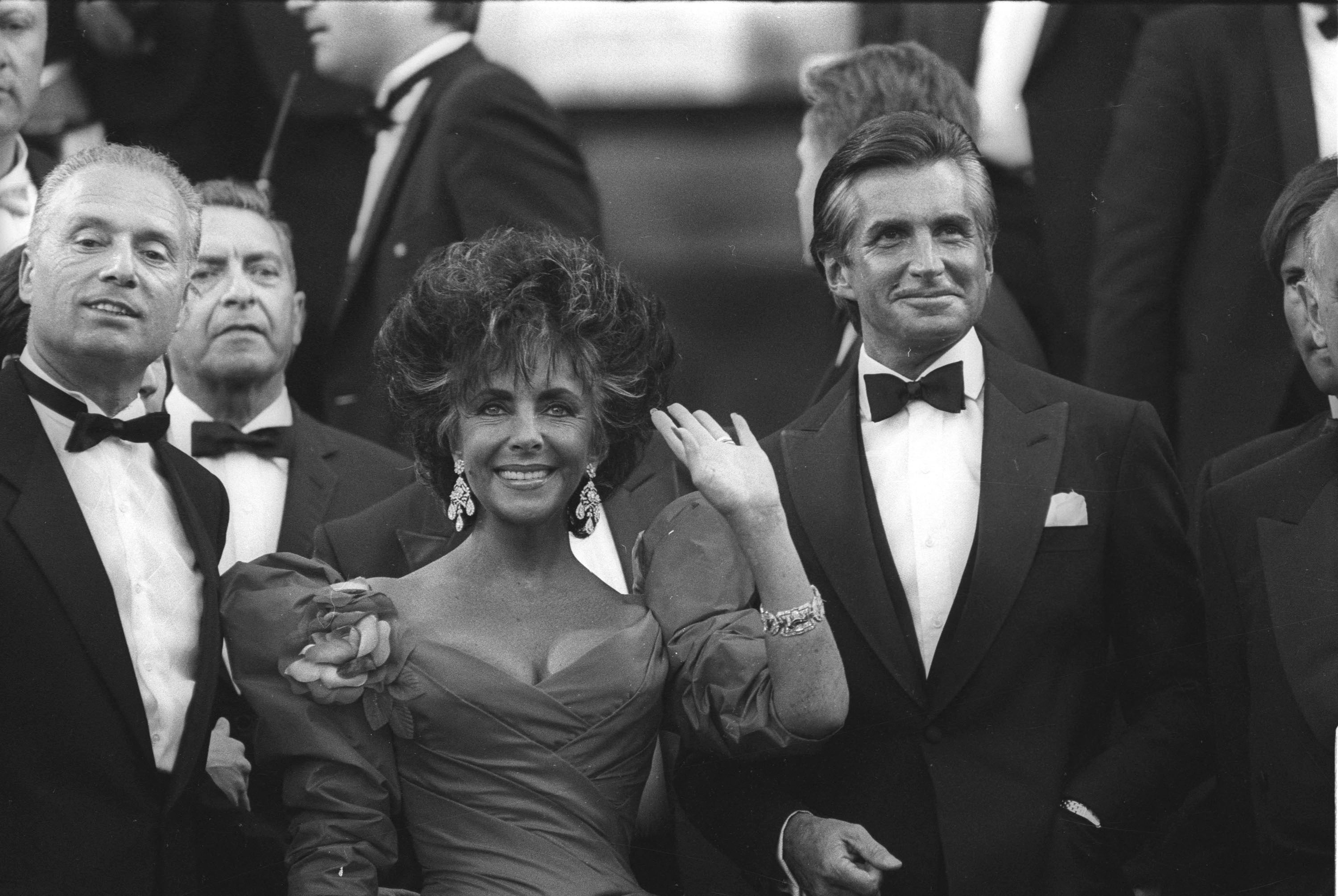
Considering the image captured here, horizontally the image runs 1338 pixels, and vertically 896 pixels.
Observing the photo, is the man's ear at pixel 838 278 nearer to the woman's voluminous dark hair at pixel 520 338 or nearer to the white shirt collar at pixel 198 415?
the woman's voluminous dark hair at pixel 520 338

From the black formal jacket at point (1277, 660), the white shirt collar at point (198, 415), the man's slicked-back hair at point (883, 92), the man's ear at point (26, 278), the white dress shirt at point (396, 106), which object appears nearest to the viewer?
the black formal jacket at point (1277, 660)

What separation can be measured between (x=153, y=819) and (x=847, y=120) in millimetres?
2325

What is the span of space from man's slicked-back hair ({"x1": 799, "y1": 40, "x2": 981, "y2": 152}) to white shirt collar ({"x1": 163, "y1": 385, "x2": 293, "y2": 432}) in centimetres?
158

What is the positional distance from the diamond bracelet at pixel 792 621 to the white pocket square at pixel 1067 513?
65 centimetres

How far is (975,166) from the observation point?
372 cm

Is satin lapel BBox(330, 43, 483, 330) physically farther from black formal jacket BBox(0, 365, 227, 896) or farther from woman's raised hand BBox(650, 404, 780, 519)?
woman's raised hand BBox(650, 404, 780, 519)

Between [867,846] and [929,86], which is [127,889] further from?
[929,86]

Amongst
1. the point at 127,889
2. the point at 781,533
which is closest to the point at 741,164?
the point at 781,533

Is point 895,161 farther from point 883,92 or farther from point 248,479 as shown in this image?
point 248,479

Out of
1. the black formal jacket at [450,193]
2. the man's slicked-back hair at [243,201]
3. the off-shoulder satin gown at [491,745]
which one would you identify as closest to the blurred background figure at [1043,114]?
the black formal jacket at [450,193]

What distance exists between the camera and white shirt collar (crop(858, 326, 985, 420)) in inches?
144

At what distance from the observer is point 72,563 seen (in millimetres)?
3264

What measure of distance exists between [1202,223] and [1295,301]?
90 centimetres

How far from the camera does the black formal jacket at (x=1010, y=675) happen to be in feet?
11.2
